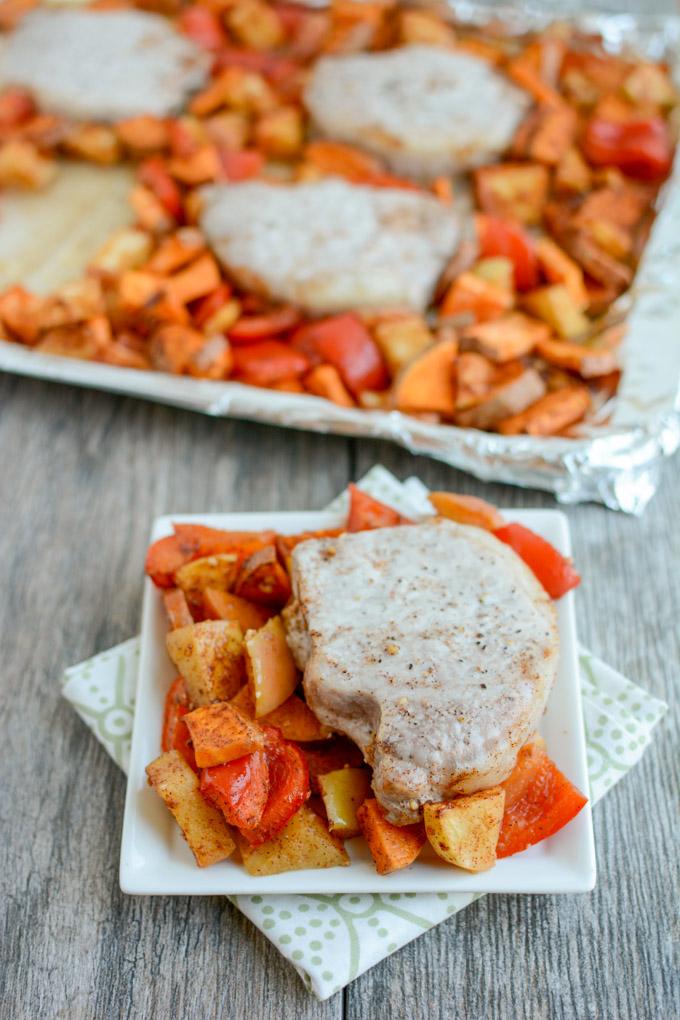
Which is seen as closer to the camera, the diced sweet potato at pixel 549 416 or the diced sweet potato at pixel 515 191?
the diced sweet potato at pixel 549 416

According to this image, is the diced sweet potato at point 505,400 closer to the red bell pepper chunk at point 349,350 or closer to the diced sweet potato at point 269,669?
the red bell pepper chunk at point 349,350

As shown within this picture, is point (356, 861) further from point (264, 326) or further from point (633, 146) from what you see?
point (633, 146)

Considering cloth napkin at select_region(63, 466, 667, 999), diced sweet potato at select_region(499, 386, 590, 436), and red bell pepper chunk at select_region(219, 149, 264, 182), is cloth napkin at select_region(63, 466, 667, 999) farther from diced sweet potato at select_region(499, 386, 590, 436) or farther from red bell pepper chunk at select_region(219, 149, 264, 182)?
red bell pepper chunk at select_region(219, 149, 264, 182)

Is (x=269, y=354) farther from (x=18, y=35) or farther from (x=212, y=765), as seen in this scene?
(x=18, y=35)

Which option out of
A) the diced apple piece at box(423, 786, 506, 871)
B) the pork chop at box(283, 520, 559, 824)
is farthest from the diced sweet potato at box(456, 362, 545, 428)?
the diced apple piece at box(423, 786, 506, 871)

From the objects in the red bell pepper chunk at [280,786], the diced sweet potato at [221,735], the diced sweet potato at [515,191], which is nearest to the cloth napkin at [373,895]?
the red bell pepper chunk at [280,786]

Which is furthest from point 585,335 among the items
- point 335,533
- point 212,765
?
point 212,765
